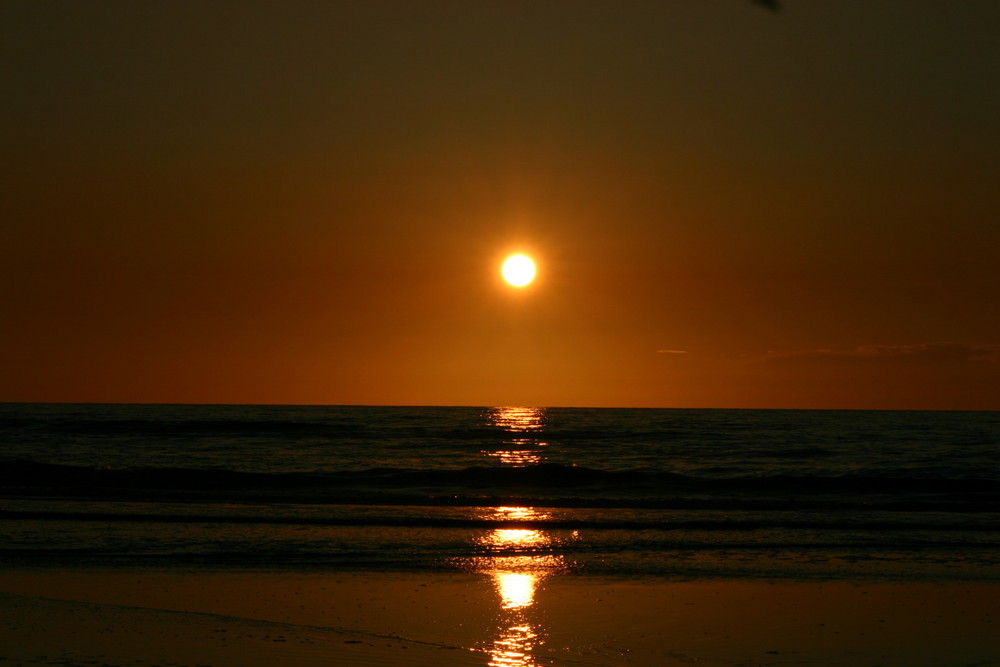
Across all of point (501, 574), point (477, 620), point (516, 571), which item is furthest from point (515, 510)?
point (477, 620)

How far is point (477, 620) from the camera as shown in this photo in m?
10.5

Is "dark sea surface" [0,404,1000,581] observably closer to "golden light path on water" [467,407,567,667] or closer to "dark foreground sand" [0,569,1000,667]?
"golden light path on water" [467,407,567,667]

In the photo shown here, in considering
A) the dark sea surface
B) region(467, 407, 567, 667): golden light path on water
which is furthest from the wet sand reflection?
the dark sea surface

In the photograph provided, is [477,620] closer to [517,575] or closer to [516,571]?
[517,575]

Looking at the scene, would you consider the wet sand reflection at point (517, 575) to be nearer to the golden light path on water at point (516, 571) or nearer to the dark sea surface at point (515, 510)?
the golden light path on water at point (516, 571)

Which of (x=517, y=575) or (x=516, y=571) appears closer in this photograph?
(x=517, y=575)

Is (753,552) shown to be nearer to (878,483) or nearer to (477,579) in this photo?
(477,579)

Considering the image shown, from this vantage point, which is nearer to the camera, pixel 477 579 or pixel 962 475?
pixel 477 579

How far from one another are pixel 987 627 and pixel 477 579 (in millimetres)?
6286

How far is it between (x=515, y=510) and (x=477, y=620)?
39.3 feet

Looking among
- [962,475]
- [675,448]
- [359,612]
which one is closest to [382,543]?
[359,612]

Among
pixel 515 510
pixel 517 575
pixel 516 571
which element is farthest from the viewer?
pixel 515 510

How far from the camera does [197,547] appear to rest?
51.3ft

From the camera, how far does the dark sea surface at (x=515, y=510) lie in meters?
14.9
